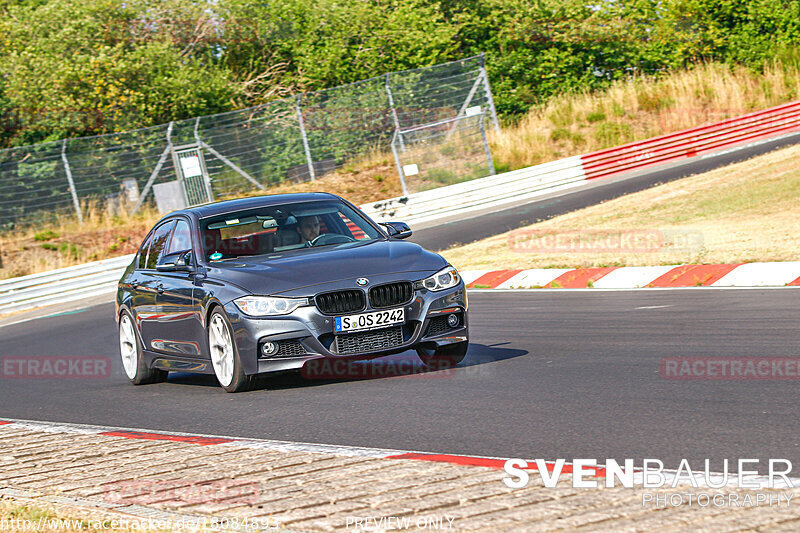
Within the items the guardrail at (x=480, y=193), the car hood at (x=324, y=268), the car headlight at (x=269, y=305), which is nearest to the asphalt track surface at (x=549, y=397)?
the car headlight at (x=269, y=305)

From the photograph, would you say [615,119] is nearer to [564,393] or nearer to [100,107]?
[100,107]

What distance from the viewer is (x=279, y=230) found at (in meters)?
9.30

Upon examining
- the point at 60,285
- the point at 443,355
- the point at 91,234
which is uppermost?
the point at 91,234

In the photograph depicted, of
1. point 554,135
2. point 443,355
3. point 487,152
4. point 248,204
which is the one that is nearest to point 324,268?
point 443,355

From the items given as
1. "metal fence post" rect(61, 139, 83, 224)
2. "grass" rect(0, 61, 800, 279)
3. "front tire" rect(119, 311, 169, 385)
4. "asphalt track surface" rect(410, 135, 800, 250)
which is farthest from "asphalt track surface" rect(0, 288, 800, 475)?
"metal fence post" rect(61, 139, 83, 224)

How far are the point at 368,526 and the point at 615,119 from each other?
34826 millimetres

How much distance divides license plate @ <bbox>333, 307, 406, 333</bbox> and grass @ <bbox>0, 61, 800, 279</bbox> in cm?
2254

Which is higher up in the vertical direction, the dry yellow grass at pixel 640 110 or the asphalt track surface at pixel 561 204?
the dry yellow grass at pixel 640 110

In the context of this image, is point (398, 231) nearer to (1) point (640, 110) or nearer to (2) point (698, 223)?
(2) point (698, 223)

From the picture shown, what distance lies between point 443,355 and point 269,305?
1.77 m

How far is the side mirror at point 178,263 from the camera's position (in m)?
9.34

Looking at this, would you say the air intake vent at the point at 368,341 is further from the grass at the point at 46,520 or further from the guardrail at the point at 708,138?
the guardrail at the point at 708,138

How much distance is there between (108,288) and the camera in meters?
25.9

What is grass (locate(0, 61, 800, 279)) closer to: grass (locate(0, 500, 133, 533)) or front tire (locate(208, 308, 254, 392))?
front tire (locate(208, 308, 254, 392))
